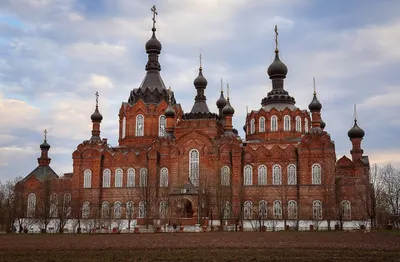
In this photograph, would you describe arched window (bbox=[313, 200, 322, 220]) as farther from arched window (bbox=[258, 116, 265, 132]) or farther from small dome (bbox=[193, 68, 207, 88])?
small dome (bbox=[193, 68, 207, 88])

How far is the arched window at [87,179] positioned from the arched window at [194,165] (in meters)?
11.9

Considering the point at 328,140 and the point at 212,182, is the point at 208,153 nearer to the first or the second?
the point at 212,182

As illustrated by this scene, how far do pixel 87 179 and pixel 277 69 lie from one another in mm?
25205

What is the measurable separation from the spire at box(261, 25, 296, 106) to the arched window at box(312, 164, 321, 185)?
10.8 m

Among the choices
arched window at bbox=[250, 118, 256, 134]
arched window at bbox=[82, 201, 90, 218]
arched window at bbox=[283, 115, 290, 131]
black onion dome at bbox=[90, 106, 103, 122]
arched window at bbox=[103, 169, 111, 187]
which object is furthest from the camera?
black onion dome at bbox=[90, 106, 103, 122]

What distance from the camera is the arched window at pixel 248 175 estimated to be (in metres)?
59.5

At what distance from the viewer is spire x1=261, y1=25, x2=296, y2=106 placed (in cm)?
6575

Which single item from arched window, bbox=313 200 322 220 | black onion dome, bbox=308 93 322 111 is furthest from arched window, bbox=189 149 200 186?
black onion dome, bbox=308 93 322 111

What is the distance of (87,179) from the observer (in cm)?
6500

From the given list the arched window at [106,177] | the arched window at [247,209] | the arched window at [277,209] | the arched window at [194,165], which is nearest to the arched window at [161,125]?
the arched window at [194,165]

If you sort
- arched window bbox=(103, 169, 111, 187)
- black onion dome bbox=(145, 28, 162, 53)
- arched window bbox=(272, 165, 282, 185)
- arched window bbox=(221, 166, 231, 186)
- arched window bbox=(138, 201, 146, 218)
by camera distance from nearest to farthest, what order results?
arched window bbox=(272, 165, 282, 185)
arched window bbox=(221, 166, 231, 186)
arched window bbox=(138, 201, 146, 218)
arched window bbox=(103, 169, 111, 187)
black onion dome bbox=(145, 28, 162, 53)

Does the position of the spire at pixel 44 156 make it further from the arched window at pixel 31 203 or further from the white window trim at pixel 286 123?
the white window trim at pixel 286 123

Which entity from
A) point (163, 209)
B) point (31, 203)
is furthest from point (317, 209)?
point (31, 203)

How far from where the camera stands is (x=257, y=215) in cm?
5725
